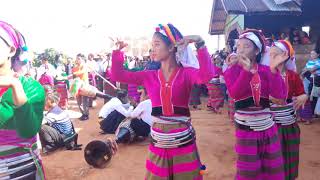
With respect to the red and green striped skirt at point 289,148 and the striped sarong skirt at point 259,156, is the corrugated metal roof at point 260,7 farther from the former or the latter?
the striped sarong skirt at point 259,156

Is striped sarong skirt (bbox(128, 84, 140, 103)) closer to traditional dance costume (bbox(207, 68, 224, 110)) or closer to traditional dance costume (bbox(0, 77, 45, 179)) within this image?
traditional dance costume (bbox(207, 68, 224, 110))

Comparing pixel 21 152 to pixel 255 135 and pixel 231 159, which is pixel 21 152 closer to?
pixel 255 135

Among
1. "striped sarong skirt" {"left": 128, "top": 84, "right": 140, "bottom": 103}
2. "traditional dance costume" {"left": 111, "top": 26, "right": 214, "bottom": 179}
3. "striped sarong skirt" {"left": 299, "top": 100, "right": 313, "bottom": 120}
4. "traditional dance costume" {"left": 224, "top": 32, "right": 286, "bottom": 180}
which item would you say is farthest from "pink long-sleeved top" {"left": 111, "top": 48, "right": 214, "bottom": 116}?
"striped sarong skirt" {"left": 128, "top": 84, "right": 140, "bottom": 103}

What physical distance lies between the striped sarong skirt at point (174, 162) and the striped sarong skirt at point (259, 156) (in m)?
0.64

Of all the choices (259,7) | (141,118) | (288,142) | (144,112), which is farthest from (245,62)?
(259,7)

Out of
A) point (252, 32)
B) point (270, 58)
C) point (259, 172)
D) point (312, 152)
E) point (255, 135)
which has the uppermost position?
point (252, 32)

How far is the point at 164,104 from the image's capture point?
3180 mm

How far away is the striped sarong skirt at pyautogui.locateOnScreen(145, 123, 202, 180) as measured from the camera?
3057 mm

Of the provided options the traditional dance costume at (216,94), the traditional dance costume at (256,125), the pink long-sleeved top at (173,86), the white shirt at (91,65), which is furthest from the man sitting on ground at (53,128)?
the white shirt at (91,65)

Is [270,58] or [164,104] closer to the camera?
[164,104]

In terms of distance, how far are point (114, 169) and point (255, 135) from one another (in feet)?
9.26

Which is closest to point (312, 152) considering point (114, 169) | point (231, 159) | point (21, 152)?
point (231, 159)

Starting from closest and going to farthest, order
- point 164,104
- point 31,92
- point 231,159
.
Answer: point 31,92, point 164,104, point 231,159

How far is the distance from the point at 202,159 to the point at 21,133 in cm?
430
